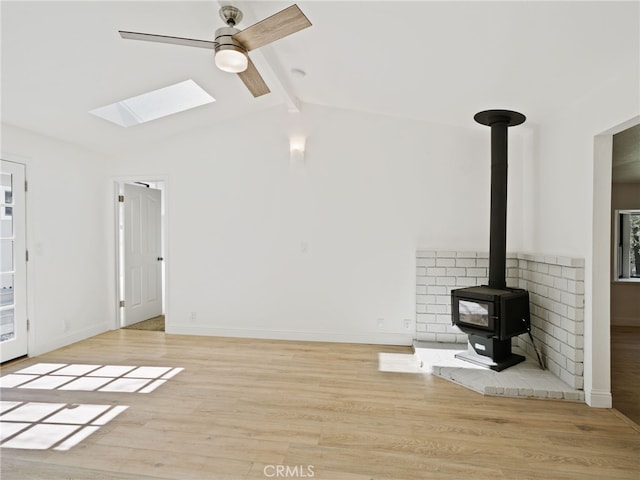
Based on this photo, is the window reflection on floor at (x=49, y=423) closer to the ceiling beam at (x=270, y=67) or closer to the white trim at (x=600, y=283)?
the ceiling beam at (x=270, y=67)

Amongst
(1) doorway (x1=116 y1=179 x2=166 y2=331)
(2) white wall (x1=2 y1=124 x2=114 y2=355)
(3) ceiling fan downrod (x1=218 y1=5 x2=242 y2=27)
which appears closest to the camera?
(3) ceiling fan downrod (x1=218 y1=5 x2=242 y2=27)

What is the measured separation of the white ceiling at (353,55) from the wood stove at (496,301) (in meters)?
0.28

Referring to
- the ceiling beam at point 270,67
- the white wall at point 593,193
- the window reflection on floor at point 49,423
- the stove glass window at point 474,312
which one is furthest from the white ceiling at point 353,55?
the window reflection on floor at point 49,423

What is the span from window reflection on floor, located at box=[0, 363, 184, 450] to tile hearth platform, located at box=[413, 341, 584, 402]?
2.50 m

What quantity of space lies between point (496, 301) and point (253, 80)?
9.05 feet

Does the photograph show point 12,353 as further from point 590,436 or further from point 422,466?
point 590,436

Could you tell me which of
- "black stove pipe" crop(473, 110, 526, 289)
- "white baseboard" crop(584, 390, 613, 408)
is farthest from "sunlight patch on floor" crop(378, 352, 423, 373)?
"white baseboard" crop(584, 390, 613, 408)

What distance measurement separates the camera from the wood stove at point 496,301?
3156 mm

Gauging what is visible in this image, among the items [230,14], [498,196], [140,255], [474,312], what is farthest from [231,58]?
[140,255]

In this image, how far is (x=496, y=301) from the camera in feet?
10.2

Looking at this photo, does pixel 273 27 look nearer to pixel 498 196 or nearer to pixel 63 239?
pixel 498 196

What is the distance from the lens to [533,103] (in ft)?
10.2

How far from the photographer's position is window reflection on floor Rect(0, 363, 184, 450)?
2301mm

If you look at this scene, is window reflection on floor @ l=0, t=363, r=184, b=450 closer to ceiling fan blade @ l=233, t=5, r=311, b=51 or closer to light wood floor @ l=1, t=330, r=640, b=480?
light wood floor @ l=1, t=330, r=640, b=480
